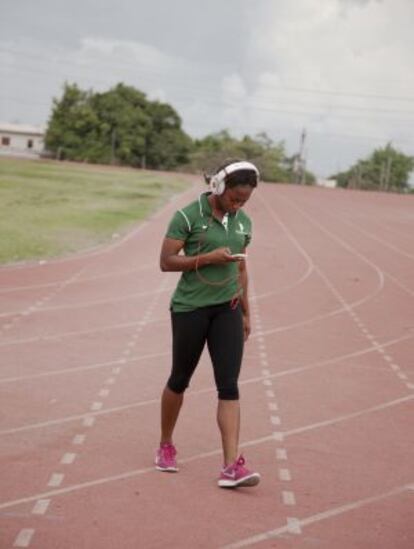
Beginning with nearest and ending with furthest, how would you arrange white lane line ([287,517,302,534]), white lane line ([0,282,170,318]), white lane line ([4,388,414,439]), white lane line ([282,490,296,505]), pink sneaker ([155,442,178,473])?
white lane line ([287,517,302,534]) < white lane line ([282,490,296,505]) < pink sneaker ([155,442,178,473]) < white lane line ([4,388,414,439]) < white lane line ([0,282,170,318])

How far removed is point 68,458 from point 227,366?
118cm

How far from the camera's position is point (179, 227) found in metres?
4.99

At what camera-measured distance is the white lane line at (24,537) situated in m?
4.00

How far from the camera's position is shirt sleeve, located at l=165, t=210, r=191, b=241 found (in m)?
4.98

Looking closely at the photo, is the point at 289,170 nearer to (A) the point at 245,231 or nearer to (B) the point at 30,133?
(B) the point at 30,133

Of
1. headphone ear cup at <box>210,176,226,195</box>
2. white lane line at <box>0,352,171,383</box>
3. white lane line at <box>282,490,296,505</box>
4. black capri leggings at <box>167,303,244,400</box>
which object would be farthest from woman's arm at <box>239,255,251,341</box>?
white lane line at <box>0,352,171,383</box>

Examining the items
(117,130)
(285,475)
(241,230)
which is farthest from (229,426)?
(117,130)

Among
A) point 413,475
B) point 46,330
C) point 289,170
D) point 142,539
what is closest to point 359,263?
point 46,330

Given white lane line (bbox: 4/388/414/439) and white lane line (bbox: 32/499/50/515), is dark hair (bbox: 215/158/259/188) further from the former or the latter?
white lane line (bbox: 4/388/414/439)

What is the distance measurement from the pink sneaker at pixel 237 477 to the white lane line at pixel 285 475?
34 cm

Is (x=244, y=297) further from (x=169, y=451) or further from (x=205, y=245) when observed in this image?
(x=169, y=451)

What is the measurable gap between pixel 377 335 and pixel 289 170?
9796 centimetres

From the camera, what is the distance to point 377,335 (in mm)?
10820

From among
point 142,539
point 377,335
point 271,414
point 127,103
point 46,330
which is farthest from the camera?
point 127,103
